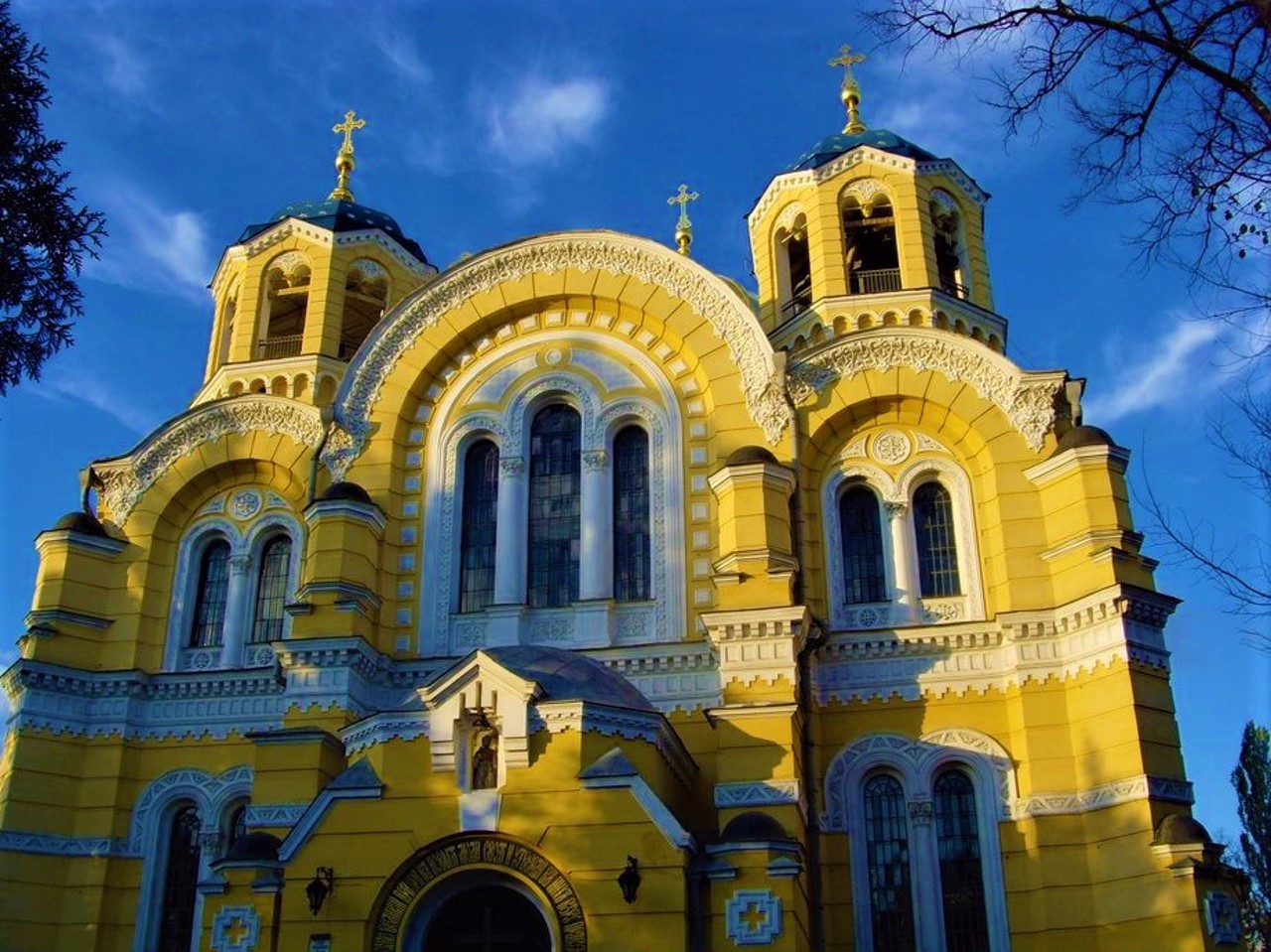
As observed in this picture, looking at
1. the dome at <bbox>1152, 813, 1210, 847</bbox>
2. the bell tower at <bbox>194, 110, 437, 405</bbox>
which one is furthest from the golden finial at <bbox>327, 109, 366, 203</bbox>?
→ the dome at <bbox>1152, 813, 1210, 847</bbox>

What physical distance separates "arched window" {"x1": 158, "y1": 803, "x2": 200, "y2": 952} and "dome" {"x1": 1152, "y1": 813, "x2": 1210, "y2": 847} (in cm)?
1363

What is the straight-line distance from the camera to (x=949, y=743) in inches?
764

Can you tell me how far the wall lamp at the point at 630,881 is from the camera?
1571 centimetres

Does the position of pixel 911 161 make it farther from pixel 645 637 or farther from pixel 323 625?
pixel 323 625

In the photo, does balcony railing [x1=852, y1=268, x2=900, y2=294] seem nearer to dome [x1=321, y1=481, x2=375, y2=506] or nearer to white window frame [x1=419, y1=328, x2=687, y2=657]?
white window frame [x1=419, y1=328, x2=687, y2=657]

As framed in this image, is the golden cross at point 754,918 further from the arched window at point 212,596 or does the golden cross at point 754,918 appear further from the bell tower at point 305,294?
the bell tower at point 305,294

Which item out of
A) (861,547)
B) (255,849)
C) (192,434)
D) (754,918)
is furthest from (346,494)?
(754,918)

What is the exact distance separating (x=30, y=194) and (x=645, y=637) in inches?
417

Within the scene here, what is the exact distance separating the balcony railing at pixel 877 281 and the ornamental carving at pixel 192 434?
9.76m

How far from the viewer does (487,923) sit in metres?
16.6

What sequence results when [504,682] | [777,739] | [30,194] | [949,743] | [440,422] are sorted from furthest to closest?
[440,422]
[949,743]
[777,739]
[504,682]
[30,194]

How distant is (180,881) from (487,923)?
6.77m

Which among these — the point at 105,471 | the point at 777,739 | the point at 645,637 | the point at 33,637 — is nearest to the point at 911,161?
the point at 645,637

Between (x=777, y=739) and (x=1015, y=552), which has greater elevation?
(x=1015, y=552)
